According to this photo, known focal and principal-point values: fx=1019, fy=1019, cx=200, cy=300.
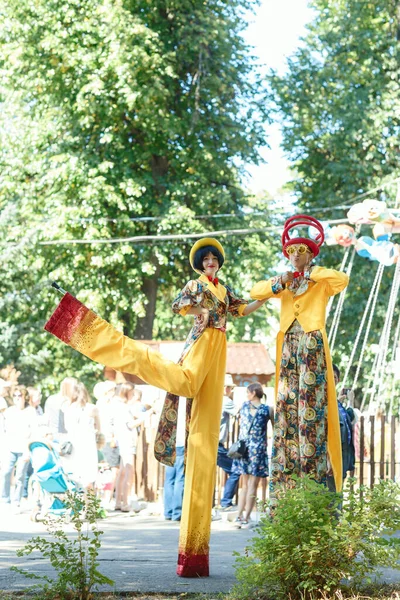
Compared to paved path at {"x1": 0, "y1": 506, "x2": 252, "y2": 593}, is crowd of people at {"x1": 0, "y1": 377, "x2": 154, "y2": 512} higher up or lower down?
higher up

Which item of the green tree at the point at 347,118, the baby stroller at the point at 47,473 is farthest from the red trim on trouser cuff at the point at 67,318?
the green tree at the point at 347,118

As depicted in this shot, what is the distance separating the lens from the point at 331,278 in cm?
694

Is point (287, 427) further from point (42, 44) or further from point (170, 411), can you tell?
point (42, 44)

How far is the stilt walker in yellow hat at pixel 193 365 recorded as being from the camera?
6.13m

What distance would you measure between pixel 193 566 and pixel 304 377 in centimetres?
146

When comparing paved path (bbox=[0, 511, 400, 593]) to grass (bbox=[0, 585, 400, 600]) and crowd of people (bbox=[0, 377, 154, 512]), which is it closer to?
grass (bbox=[0, 585, 400, 600])

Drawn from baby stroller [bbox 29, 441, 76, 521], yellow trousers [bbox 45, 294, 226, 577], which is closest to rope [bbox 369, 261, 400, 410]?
baby stroller [bbox 29, 441, 76, 521]

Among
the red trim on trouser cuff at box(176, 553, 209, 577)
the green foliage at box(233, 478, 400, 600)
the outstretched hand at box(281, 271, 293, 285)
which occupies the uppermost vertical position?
the outstretched hand at box(281, 271, 293, 285)

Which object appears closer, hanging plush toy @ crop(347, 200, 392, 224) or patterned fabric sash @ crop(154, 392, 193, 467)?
patterned fabric sash @ crop(154, 392, 193, 467)

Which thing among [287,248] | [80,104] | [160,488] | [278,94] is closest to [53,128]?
[80,104]

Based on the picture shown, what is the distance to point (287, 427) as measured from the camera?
702cm

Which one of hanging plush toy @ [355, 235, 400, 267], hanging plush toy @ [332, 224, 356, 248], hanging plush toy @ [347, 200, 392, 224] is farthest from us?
hanging plush toy @ [332, 224, 356, 248]

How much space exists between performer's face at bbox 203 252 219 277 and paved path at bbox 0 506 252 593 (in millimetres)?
2023

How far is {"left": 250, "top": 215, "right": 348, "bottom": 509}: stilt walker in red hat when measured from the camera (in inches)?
271
